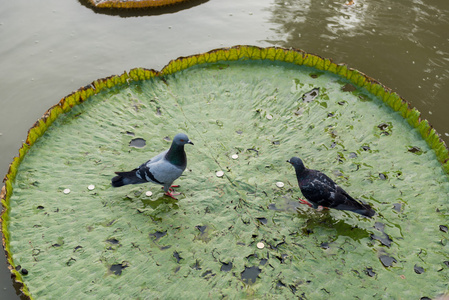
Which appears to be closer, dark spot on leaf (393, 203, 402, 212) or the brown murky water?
dark spot on leaf (393, 203, 402, 212)

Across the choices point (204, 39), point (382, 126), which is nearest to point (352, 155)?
point (382, 126)

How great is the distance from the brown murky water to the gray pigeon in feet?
6.22

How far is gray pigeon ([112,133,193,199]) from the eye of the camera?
11.4ft

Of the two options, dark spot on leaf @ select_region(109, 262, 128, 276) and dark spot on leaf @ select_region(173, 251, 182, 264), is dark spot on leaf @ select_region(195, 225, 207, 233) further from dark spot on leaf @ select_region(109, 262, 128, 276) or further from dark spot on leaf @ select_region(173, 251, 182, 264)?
dark spot on leaf @ select_region(109, 262, 128, 276)

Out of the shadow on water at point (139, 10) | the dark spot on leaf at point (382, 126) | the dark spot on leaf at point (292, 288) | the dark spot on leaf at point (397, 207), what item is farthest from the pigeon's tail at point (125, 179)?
the shadow on water at point (139, 10)

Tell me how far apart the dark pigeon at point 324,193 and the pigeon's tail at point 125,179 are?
154 cm

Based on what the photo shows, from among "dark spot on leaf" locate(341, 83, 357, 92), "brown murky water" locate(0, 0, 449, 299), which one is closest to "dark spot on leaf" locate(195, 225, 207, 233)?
"dark spot on leaf" locate(341, 83, 357, 92)

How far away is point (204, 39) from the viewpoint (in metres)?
5.96

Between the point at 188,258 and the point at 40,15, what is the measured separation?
208 inches

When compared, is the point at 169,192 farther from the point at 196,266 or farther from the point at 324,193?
the point at 324,193

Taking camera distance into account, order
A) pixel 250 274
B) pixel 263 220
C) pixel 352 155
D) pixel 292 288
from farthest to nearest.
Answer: pixel 352 155, pixel 263 220, pixel 250 274, pixel 292 288

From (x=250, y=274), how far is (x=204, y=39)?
4.07 meters

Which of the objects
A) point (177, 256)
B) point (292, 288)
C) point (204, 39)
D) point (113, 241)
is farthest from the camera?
point (204, 39)

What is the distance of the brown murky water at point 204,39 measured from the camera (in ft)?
16.6
